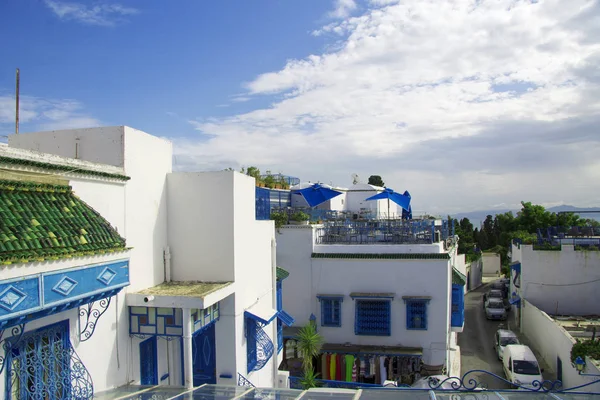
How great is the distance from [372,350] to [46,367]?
10646 mm

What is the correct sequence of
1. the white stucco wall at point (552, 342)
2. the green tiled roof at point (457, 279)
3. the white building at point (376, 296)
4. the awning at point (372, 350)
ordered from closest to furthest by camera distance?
1. the white stucco wall at point (552, 342)
2. the awning at point (372, 350)
3. the white building at point (376, 296)
4. the green tiled roof at point (457, 279)

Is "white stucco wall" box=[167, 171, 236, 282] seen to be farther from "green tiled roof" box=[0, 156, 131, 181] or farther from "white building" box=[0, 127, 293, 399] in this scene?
"green tiled roof" box=[0, 156, 131, 181]

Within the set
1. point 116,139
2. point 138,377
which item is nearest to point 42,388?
point 138,377

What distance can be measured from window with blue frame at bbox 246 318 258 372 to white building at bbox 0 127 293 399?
3cm

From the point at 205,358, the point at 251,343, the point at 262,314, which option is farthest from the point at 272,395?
the point at 262,314

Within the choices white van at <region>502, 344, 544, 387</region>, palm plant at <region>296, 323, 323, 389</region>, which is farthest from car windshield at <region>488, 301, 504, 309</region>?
palm plant at <region>296, 323, 323, 389</region>

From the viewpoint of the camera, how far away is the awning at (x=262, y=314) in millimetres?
10047

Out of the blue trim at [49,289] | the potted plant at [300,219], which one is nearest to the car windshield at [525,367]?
the potted plant at [300,219]

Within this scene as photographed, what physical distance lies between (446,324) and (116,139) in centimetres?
1138

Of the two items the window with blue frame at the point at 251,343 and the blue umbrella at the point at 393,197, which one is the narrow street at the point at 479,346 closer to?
the blue umbrella at the point at 393,197

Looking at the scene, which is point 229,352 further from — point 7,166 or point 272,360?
point 7,166

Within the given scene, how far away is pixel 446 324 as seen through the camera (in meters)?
14.6

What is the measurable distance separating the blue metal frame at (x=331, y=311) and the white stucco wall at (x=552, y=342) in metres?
6.90

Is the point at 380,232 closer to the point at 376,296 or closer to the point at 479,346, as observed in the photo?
the point at 376,296
